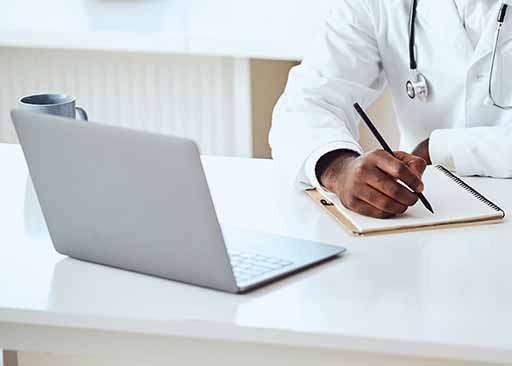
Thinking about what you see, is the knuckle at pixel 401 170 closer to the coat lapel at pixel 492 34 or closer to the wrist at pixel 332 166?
the wrist at pixel 332 166

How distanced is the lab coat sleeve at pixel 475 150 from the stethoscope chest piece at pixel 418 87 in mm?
146

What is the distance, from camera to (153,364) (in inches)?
44.3

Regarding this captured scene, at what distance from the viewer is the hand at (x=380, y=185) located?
4.45ft

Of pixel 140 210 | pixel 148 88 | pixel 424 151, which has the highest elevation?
pixel 140 210

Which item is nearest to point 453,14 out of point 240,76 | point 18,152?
point 18,152

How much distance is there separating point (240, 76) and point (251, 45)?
1.03 ft

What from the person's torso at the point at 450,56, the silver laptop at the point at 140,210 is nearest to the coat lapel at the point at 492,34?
the person's torso at the point at 450,56

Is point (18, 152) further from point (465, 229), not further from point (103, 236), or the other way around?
point (465, 229)

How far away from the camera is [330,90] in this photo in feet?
5.77

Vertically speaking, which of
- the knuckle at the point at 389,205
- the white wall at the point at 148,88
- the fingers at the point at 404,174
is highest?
the fingers at the point at 404,174

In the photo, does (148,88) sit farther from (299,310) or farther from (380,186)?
(299,310)

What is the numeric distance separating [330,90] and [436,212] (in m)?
0.45

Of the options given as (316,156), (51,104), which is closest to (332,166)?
(316,156)

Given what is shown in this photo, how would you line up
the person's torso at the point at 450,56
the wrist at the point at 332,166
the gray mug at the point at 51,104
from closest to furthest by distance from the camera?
the wrist at the point at 332,166 → the gray mug at the point at 51,104 → the person's torso at the point at 450,56
